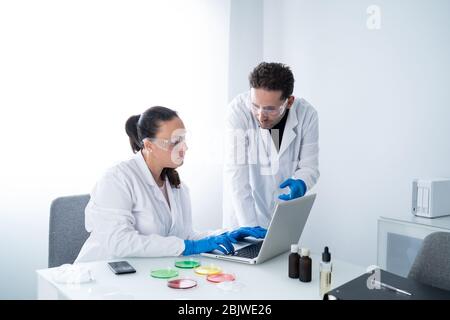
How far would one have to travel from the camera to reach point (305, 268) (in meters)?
1.31

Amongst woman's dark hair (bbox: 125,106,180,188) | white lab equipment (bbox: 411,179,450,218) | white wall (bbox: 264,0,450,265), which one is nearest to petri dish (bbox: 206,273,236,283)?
woman's dark hair (bbox: 125,106,180,188)

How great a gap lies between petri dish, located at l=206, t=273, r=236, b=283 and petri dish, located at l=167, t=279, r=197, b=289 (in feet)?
0.20

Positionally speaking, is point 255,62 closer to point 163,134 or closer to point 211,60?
point 211,60

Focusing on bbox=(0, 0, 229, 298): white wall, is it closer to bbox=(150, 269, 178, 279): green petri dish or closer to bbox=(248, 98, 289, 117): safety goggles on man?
bbox=(248, 98, 289, 117): safety goggles on man

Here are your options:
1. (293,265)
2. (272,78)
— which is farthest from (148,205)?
(272,78)

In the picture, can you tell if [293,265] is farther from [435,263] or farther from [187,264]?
[435,263]

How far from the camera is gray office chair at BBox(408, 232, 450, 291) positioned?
1.36 m

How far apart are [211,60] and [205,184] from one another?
3.01 ft

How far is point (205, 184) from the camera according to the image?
126 inches

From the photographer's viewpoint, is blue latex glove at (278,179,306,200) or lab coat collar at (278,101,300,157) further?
lab coat collar at (278,101,300,157)

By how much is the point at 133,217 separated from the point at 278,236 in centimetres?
55

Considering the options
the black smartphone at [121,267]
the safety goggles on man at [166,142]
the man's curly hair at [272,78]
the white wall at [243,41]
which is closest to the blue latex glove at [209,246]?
the black smartphone at [121,267]

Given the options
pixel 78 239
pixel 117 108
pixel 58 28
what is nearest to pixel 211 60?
pixel 117 108

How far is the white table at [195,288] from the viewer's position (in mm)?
1188
